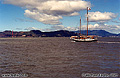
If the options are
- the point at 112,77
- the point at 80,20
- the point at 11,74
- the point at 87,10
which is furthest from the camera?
the point at 80,20

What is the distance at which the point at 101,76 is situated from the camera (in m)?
20.1

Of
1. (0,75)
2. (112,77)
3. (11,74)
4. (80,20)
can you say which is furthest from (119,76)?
(80,20)

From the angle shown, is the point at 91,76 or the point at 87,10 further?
the point at 87,10

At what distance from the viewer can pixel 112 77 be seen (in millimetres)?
19609

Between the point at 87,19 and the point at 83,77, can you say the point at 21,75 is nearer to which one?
the point at 83,77

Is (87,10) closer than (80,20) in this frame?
Yes

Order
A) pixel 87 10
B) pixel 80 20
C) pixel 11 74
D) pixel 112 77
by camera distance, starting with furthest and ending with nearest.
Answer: pixel 80 20, pixel 87 10, pixel 11 74, pixel 112 77

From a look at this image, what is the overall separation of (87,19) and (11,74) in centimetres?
13248

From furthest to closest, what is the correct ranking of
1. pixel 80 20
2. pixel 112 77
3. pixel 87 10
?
pixel 80 20 < pixel 87 10 < pixel 112 77

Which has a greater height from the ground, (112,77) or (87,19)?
(87,19)

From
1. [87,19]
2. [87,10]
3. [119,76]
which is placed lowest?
[119,76]

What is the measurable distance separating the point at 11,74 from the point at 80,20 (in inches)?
6102

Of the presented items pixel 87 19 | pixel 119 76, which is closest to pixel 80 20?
pixel 87 19

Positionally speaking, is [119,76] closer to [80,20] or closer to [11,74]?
[11,74]
